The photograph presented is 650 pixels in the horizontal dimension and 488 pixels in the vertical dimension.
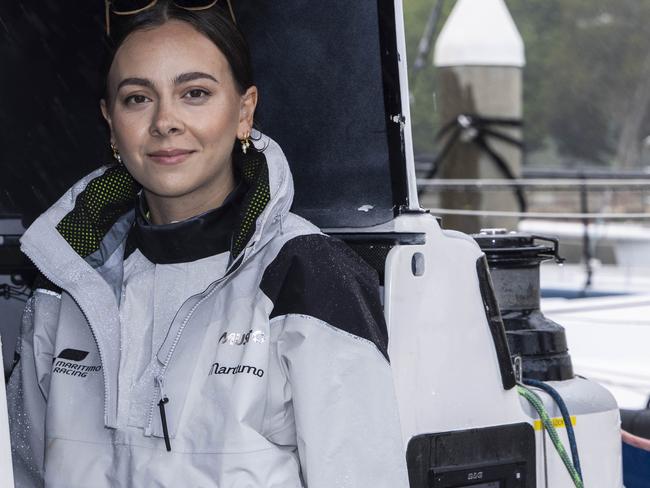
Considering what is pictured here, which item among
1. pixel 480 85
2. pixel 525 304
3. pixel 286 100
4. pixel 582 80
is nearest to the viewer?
pixel 286 100

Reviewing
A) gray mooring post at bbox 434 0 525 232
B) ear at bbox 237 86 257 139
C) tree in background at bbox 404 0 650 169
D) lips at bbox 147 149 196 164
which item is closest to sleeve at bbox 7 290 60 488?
lips at bbox 147 149 196 164

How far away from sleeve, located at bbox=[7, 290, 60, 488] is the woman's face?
358 millimetres

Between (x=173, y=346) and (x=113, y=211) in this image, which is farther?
(x=113, y=211)

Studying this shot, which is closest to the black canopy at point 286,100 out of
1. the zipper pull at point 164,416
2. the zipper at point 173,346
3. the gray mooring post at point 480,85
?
the zipper at point 173,346

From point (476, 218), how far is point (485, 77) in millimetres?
1209

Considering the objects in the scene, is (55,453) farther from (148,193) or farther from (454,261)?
(454,261)

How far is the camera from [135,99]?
214 cm

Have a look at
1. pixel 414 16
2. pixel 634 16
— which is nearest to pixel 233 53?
pixel 414 16

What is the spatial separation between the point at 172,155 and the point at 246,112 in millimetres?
205

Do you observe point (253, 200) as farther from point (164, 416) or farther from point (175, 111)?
point (164, 416)

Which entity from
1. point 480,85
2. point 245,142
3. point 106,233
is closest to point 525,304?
point 245,142

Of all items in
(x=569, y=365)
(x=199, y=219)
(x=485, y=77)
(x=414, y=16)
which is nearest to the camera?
(x=199, y=219)

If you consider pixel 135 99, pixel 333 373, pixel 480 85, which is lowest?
pixel 480 85

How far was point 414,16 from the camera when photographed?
3847 cm
